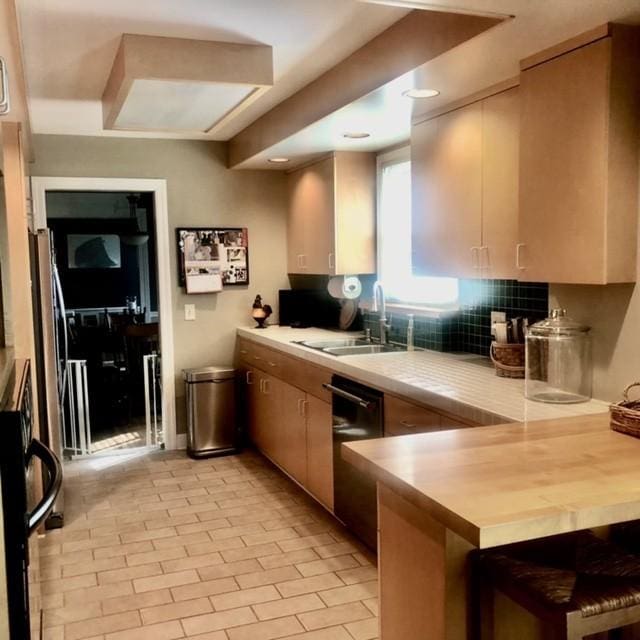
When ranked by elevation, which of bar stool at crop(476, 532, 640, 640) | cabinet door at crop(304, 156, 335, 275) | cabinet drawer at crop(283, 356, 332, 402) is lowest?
bar stool at crop(476, 532, 640, 640)

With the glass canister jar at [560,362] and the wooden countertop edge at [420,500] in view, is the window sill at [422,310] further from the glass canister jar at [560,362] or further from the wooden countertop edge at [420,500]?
the wooden countertop edge at [420,500]

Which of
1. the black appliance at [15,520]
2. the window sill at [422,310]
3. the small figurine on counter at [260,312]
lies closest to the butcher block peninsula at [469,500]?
the black appliance at [15,520]

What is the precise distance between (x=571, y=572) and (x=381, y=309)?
108 inches

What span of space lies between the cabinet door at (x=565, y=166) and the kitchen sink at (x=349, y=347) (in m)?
1.71

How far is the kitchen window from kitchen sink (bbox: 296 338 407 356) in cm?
31

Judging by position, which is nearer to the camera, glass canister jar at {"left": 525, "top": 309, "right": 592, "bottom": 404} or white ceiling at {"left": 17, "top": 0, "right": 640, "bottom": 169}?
white ceiling at {"left": 17, "top": 0, "right": 640, "bottom": 169}

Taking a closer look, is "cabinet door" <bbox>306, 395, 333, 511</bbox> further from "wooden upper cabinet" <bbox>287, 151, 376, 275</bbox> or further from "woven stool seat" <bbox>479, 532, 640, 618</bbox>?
"woven stool seat" <bbox>479, 532, 640, 618</bbox>

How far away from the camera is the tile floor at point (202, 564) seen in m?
2.76

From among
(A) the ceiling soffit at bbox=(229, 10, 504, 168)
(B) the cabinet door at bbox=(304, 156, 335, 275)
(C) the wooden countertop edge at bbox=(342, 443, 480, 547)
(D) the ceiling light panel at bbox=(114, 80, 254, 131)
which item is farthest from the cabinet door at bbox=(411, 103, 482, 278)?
(C) the wooden countertop edge at bbox=(342, 443, 480, 547)

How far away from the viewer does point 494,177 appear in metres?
2.88

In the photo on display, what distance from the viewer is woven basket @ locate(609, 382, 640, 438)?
196cm

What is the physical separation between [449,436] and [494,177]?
1.31 metres

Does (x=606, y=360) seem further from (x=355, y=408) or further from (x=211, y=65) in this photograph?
(x=211, y=65)

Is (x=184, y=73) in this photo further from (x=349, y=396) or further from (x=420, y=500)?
(x=420, y=500)
